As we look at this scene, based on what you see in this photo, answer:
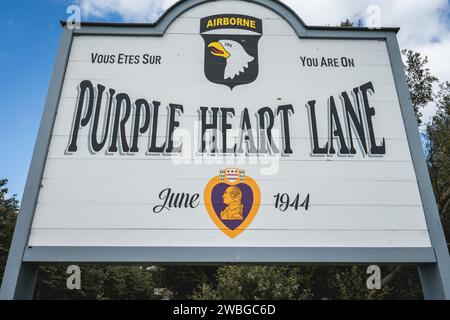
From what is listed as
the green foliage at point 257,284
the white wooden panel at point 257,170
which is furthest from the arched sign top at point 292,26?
the green foliage at point 257,284

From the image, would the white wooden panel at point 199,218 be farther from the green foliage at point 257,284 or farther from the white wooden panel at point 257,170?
the green foliage at point 257,284

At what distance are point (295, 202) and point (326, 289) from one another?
51.4 ft

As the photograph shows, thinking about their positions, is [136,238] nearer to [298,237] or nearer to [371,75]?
[298,237]

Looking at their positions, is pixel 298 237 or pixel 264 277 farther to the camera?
pixel 264 277

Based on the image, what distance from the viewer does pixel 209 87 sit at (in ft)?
12.9

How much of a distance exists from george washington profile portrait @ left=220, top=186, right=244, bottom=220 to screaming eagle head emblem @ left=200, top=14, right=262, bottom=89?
1.22 m

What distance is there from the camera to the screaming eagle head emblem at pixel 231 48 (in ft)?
13.1

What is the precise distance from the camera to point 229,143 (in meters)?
3.71

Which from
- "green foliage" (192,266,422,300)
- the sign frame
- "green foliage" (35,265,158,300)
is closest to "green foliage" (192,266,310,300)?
"green foliage" (192,266,422,300)

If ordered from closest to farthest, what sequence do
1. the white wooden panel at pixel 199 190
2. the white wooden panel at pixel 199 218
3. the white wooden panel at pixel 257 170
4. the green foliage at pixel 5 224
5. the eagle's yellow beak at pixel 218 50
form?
the white wooden panel at pixel 199 218 → the white wooden panel at pixel 199 190 → the white wooden panel at pixel 257 170 → the eagle's yellow beak at pixel 218 50 → the green foliage at pixel 5 224

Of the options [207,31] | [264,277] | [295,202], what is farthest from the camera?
[264,277]

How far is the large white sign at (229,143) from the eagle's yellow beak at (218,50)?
0.5 inches

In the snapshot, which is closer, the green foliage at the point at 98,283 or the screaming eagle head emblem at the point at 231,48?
the screaming eagle head emblem at the point at 231,48
